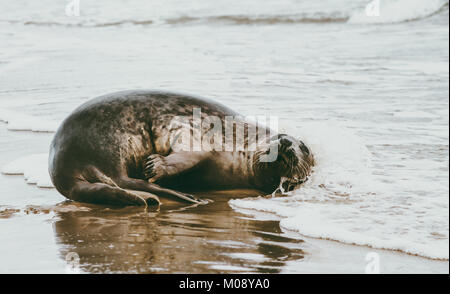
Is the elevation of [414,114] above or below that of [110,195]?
above

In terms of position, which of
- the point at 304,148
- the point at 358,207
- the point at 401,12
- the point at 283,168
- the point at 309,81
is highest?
the point at 401,12

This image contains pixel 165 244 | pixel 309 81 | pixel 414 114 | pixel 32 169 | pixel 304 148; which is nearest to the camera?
pixel 165 244

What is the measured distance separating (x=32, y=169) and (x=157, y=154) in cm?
117

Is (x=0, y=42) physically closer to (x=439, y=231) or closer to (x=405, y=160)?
(x=405, y=160)

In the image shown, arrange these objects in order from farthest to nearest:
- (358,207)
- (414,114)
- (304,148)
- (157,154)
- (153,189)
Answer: (414,114), (304,148), (157,154), (153,189), (358,207)

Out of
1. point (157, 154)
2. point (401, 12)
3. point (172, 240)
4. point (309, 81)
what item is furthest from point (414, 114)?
point (401, 12)

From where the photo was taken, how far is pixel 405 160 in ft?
17.6

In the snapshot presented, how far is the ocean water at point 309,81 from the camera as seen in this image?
423 cm

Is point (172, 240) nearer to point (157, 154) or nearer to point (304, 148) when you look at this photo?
point (157, 154)

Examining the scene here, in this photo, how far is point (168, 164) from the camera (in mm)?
4520

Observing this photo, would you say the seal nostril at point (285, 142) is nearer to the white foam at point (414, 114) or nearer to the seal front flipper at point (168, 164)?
the seal front flipper at point (168, 164)

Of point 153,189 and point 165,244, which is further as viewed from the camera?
point 153,189

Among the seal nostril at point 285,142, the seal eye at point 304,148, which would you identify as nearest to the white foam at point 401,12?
the seal eye at point 304,148
